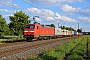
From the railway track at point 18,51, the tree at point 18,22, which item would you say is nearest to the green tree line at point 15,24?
the tree at point 18,22

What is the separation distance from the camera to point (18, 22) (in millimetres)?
66438

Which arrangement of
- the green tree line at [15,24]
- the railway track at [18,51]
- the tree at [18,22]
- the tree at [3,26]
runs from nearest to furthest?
the railway track at [18,51]
the tree at [3,26]
the green tree line at [15,24]
the tree at [18,22]

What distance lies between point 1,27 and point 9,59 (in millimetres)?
48745

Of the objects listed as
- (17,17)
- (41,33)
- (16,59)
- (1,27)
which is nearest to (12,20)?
(17,17)

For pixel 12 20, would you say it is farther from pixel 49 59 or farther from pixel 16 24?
pixel 49 59

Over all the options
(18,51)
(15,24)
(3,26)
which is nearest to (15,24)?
(15,24)

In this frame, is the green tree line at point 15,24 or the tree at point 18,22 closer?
the green tree line at point 15,24

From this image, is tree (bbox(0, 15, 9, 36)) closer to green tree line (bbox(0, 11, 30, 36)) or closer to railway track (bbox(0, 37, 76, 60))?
green tree line (bbox(0, 11, 30, 36))

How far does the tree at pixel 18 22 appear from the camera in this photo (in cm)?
6512

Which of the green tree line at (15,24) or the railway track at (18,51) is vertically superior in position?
the green tree line at (15,24)

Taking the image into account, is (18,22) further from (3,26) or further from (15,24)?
(3,26)

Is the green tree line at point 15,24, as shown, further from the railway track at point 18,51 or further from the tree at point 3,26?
the railway track at point 18,51

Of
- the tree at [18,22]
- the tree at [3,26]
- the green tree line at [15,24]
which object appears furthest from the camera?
the tree at [18,22]

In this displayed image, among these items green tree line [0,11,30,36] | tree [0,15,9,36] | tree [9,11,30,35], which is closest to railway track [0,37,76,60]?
tree [0,15,9,36]
